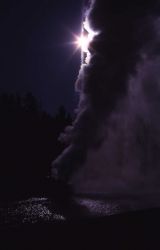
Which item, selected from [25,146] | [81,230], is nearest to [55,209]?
[81,230]

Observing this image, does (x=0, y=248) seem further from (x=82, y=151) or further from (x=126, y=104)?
(x=126, y=104)

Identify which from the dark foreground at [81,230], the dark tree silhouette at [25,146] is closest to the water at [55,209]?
the dark foreground at [81,230]

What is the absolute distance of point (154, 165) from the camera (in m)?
52.0

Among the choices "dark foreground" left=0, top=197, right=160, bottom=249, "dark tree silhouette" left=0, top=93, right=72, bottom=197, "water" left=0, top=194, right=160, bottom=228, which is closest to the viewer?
"dark foreground" left=0, top=197, right=160, bottom=249

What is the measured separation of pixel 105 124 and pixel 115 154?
6733 mm

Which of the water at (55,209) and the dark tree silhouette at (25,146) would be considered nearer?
the water at (55,209)

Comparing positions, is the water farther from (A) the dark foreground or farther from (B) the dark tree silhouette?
(B) the dark tree silhouette

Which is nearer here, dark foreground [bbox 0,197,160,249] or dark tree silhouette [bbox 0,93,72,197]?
dark foreground [bbox 0,197,160,249]

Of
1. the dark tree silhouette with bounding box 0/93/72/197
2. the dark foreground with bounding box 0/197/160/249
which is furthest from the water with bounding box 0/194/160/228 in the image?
the dark tree silhouette with bounding box 0/93/72/197

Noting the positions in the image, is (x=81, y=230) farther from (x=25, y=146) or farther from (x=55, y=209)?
(x=25, y=146)

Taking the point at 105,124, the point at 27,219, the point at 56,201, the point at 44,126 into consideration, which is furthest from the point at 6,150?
the point at 27,219

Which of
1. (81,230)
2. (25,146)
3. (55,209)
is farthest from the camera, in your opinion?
(25,146)

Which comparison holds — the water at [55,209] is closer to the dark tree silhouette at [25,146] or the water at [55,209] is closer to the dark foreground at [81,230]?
the dark foreground at [81,230]

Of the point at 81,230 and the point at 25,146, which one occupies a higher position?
the point at 25,146
